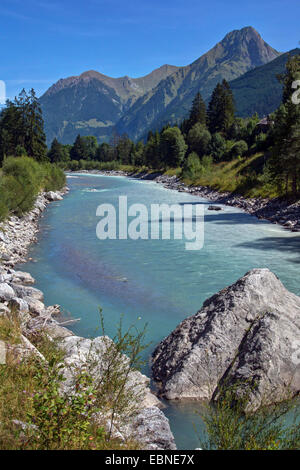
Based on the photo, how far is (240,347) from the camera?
24.5 ft

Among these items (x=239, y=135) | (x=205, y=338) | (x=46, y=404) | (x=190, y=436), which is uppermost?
(x=239, y=135)

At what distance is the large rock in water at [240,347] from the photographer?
22.3 feet

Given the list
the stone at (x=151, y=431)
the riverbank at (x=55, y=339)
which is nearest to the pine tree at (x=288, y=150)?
the riverbank at (x=55, y=339)

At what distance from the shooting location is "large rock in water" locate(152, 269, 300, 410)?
22.3 ft

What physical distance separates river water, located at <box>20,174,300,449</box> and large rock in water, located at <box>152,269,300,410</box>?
596mm

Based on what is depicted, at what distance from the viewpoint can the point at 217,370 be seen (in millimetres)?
7211

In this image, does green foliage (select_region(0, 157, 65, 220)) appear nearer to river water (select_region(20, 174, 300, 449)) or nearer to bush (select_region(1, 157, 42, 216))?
bush (select_region(1, 157, 42, 216))

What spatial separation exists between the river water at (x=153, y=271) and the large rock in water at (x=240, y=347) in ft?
1.95

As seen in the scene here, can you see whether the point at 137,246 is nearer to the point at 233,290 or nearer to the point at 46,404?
the point at 233,290

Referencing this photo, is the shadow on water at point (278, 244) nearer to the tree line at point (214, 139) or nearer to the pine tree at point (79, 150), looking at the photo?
the tree line at point (214, 139)

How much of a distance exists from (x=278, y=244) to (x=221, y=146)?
51810 millimetres

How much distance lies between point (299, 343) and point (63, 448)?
16.6ft

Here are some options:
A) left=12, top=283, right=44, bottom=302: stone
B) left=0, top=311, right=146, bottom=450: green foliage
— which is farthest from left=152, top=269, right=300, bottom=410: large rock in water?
left=12, top=283, right=44, bottom=302: stone

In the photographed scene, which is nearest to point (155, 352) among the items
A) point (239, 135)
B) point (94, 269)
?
point (94, 269)
